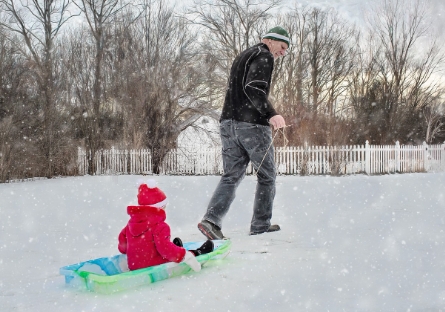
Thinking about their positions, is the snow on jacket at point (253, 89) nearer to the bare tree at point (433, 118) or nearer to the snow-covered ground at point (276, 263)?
the snow-covered ground at point (276, 263)

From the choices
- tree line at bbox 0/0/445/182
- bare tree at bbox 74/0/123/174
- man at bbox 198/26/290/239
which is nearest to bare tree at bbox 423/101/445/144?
tree line at bbox 0/0/445/182

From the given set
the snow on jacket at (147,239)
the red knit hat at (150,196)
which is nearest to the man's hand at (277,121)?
the red knit hat at (150,196)

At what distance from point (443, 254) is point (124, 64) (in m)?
20.6

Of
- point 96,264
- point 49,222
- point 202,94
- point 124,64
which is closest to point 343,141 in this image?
point 202,94

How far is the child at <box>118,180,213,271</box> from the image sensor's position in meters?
3.07

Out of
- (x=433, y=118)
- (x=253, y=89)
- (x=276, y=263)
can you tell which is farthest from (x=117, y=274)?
(x=433, y=118)

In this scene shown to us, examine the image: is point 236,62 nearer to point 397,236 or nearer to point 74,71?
point 397,236

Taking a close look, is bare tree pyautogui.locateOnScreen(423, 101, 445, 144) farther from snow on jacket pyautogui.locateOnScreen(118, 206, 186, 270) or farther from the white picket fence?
snow on jacket pyautogui.locateOnScreen(118, 206, 186, 270)

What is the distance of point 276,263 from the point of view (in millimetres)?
3387

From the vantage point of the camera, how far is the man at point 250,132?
4359 mm

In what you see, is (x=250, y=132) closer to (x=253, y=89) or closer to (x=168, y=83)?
(x=253, y=89)

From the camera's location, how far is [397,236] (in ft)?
13.9

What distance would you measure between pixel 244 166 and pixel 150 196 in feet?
5.18

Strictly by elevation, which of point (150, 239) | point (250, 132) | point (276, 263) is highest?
point (250, 132)
